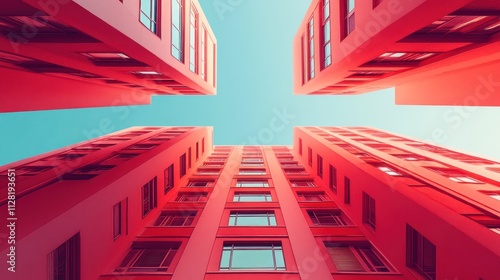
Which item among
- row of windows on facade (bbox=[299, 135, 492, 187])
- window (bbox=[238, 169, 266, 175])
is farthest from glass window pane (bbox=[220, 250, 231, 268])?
window (bbox=[238, 169, 266, 175])

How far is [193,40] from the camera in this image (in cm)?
2405

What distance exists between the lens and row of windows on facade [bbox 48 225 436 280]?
34.5ft

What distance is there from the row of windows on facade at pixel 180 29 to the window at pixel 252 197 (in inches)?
402

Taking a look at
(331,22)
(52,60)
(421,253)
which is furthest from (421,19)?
(52,60)

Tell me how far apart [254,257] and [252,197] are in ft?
25.6

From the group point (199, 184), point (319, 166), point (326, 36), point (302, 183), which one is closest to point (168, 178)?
point (199, 184)

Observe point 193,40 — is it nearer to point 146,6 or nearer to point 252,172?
point 146,6

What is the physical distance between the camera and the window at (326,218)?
58.4 feet

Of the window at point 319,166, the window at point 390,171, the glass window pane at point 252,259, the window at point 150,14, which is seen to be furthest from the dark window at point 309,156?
the window at point 150,14

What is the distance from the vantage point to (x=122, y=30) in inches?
423

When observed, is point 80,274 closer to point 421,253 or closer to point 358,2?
point 421,253

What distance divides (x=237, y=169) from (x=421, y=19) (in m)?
21.4

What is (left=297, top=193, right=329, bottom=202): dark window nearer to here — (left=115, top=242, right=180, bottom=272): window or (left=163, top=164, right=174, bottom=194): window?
(left=163, top=164, right=174, bottom=194): window

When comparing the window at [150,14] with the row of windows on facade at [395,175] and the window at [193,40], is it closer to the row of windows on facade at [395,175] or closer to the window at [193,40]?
the window at [193,40]
